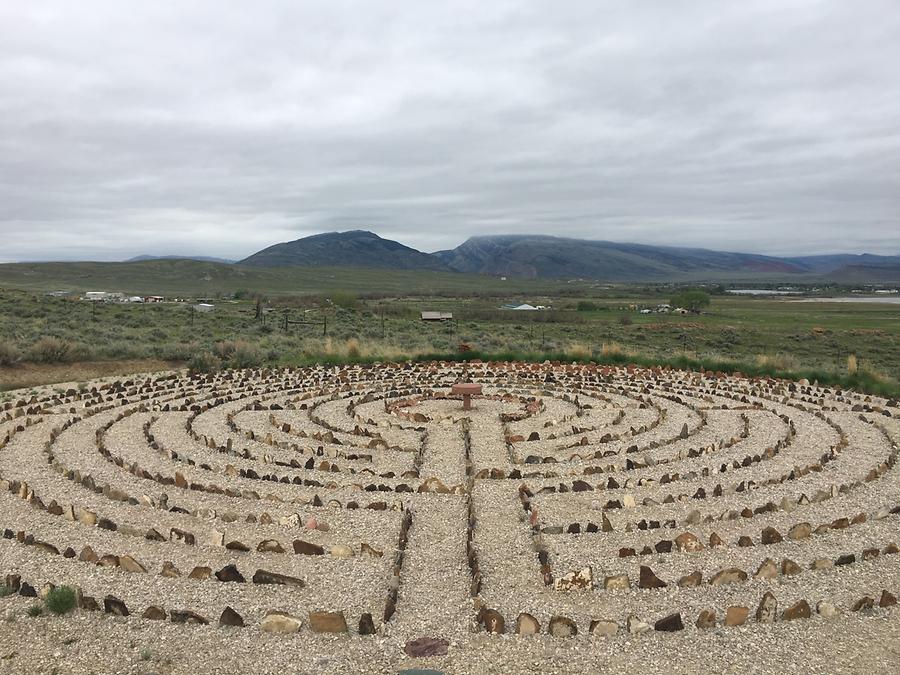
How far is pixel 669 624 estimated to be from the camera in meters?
6.19

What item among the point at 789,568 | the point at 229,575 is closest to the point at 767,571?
the point at 789,568

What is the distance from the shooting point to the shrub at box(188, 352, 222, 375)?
22.0m

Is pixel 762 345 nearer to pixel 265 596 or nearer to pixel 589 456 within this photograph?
pixel 589 456

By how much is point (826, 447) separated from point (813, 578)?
6.20m

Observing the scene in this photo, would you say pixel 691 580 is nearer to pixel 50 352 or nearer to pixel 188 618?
pixel 188 618

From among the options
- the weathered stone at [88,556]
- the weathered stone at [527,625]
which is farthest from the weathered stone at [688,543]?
the weathered stone at [88,556]

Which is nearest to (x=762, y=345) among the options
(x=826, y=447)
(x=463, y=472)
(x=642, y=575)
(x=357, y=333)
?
(x=357, y=333)

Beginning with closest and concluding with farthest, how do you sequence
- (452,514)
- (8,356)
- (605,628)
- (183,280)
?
(605,628) → (452,514) → (8,356) → (183,280)

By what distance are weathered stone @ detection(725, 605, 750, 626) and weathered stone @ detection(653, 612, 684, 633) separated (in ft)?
1.50

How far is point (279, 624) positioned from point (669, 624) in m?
3.38

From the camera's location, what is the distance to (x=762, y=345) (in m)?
40.9

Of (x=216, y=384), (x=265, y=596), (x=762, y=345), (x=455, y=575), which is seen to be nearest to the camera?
(x=265, y=596)

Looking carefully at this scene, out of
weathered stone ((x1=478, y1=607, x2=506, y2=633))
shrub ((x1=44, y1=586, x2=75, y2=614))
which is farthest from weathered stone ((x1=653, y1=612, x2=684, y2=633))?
shrub ((x1=44, y1=586, x2=75, y2=614))

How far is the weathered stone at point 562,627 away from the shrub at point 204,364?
17.7 metres
